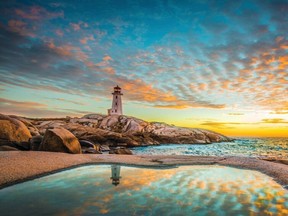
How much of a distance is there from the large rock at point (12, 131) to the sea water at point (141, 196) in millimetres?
11677

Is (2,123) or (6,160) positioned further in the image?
(2,123)

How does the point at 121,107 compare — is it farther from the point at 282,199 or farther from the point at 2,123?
the point at 282,199

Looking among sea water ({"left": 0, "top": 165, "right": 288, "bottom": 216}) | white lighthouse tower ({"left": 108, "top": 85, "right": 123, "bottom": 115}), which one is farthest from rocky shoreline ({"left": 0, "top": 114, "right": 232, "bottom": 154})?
white lighthouse tower ({"left": 108, "top": 85, "right": 123, "bottom": 115})

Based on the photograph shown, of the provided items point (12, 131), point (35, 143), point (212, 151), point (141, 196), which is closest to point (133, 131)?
point (212, 151)

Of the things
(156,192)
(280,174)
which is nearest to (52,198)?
(156,192)

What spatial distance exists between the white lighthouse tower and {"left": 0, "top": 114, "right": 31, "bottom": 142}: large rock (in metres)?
51.5

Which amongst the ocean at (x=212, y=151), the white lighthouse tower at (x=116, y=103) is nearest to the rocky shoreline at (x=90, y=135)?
the ocean at (x=212, y=151)

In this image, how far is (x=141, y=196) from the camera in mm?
5582

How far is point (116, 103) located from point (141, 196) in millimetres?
66346

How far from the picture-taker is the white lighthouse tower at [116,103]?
7031cm

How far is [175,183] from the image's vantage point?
23.4 ft

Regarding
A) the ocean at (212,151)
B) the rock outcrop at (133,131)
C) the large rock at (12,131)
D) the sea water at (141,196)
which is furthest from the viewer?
the rock outcrop at (133,131)

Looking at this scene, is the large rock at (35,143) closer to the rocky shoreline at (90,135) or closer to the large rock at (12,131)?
the rocky shoreline at (90,135)

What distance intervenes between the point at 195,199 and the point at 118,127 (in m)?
48.5
